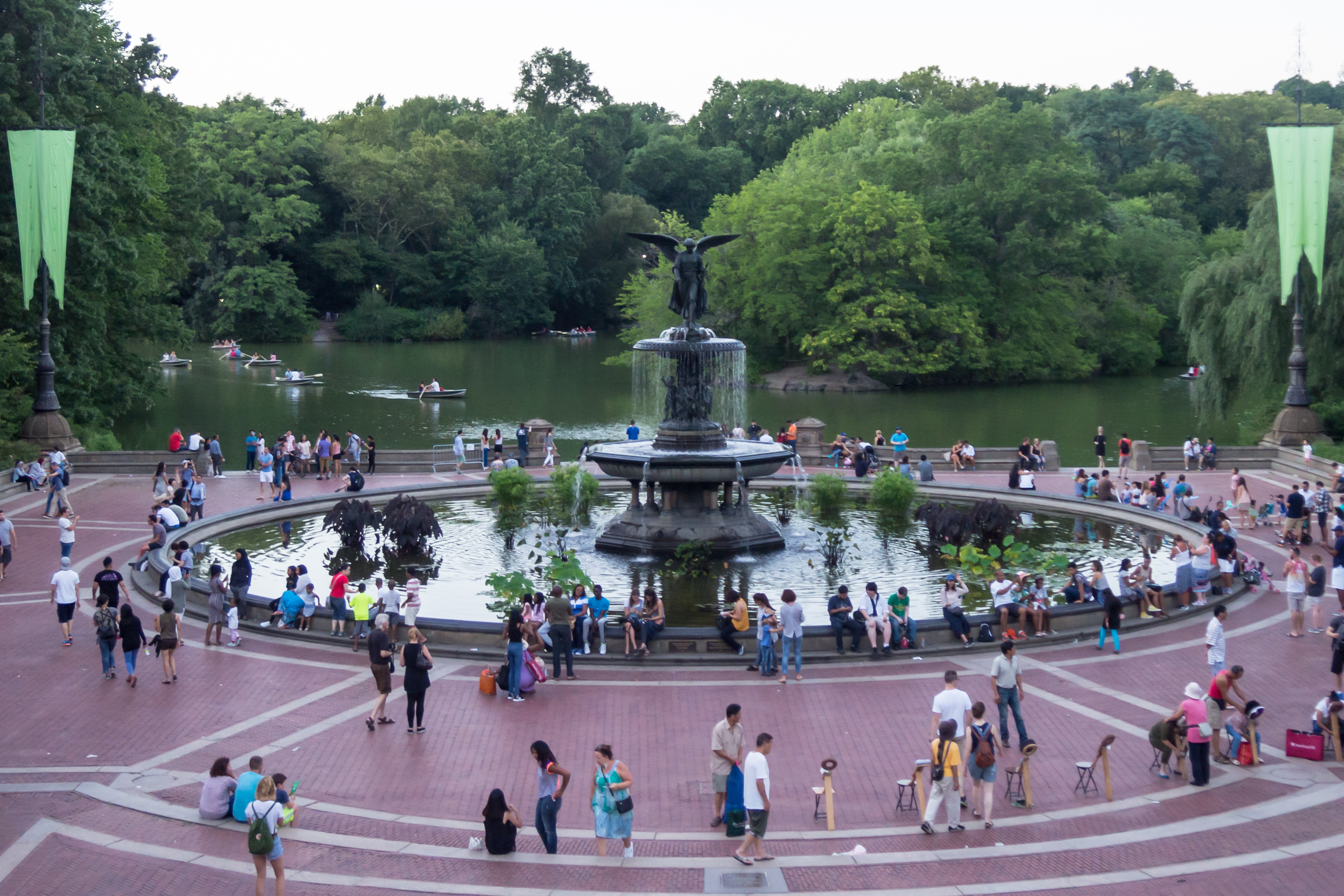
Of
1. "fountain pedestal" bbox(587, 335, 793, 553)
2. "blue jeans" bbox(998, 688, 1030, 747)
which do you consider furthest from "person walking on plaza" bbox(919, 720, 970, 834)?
"fountain pedestal" bbox(587, 335, 793, 553)

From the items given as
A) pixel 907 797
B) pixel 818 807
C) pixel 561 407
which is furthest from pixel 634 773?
pixel 561 407

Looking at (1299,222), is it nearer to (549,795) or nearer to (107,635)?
(549,795)

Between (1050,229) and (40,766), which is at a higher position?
(1050,229)

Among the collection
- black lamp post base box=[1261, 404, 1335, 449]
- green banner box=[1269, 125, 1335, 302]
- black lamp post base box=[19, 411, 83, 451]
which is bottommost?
black lamp post base box=[19, 411, 83, 451]

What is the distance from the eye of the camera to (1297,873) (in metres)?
12.2

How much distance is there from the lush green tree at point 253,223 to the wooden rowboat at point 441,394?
32789 mm

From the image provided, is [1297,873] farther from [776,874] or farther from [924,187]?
[924,187]

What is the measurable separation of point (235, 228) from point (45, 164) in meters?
62.6

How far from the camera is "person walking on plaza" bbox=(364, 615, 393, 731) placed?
53.5 feet

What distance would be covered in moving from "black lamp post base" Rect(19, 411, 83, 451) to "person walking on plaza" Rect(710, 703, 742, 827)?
30.0 metres

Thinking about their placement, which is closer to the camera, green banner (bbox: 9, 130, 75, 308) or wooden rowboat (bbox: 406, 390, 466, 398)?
green banner (bbox: 9, 130, 75, 308)

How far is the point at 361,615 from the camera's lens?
19969 mm

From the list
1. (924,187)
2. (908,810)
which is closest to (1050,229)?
(924,187)

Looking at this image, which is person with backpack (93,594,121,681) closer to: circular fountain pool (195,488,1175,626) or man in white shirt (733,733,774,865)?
circular fountain pool (195,488,1175,626)
